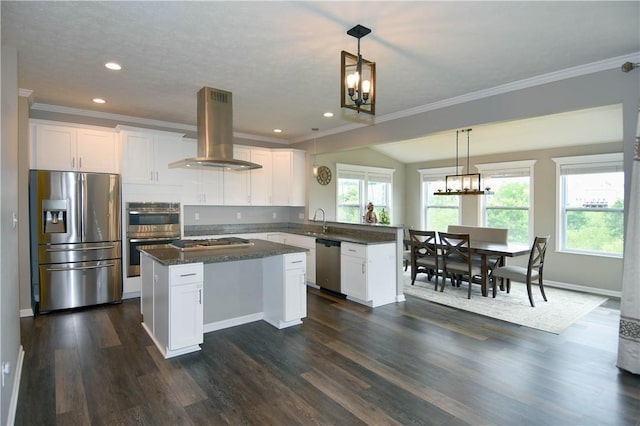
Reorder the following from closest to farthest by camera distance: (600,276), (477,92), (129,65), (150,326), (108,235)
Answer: (129,65)
(150,326)
(477,92)
(108,235)
(600,276)

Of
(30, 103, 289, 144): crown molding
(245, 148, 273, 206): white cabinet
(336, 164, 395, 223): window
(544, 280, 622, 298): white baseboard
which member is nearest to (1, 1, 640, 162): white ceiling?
(30, 103, 289, 144): crown molding

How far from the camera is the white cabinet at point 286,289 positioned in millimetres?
3885

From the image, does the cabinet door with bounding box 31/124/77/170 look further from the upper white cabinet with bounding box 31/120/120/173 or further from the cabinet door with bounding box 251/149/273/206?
the cabinet door with bounding box 251/149/273/206

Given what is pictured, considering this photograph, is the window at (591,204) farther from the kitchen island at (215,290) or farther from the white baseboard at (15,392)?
the white baseboard at (15,392)

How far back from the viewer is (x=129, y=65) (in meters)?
3.35

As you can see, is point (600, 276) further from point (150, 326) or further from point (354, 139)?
point (150, 326)

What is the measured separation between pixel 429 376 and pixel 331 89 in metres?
3.12

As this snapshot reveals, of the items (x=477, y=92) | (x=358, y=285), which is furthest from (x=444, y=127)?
(x=358, y=285)

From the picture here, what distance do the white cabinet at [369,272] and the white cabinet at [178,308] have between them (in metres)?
2.28

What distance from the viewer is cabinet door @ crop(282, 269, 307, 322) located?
153 inches

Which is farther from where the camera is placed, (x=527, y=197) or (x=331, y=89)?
(x=527, y=197)

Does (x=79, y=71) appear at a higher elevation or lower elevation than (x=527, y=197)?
higher

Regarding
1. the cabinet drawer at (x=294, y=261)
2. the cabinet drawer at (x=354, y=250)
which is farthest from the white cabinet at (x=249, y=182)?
the cabinet drawer at (x=294, y=261)

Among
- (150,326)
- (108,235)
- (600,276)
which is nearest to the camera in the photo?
(150,326)
